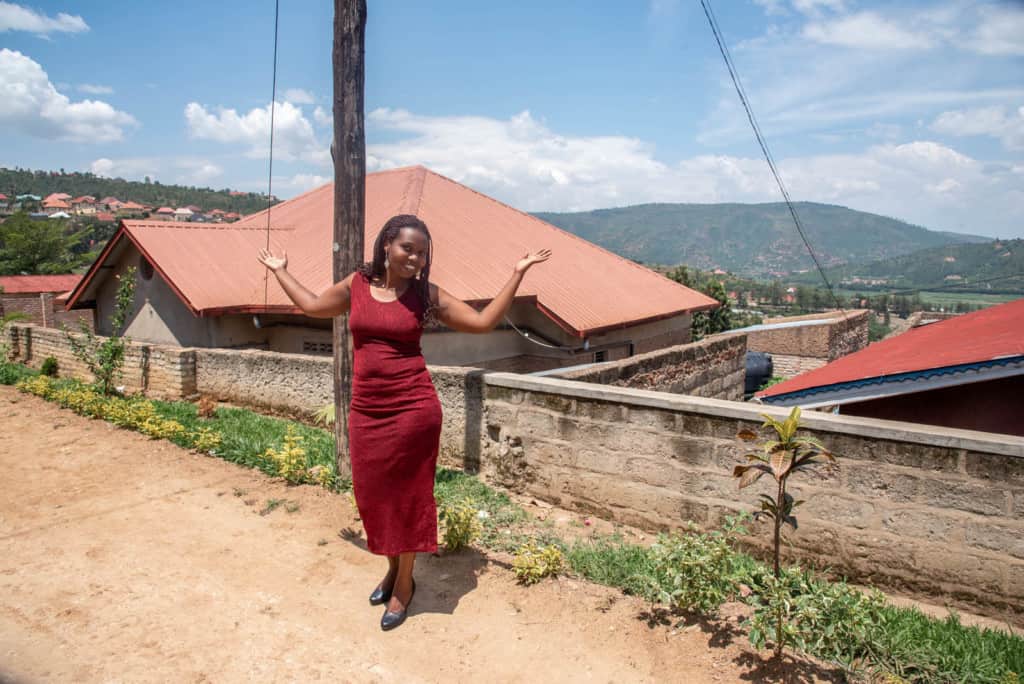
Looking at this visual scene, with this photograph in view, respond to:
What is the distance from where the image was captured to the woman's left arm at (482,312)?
3625 mm

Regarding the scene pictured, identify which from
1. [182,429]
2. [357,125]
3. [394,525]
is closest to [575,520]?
[394,525]

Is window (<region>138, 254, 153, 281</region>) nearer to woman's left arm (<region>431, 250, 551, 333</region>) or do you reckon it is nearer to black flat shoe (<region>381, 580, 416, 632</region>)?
woman's left arm (<region>431, 250, 551, 333</region>)

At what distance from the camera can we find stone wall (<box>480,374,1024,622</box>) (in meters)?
4.07

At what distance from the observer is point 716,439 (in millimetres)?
5082

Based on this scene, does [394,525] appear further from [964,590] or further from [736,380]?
[736,380]

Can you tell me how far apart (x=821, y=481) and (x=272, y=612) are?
12.2ft

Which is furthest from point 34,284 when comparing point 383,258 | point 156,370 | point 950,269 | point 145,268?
point 950,269

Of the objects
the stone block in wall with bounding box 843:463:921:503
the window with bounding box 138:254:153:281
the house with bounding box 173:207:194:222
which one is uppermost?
the house with bounding box 173:207:194:222

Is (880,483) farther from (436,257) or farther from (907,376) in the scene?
(436,257)

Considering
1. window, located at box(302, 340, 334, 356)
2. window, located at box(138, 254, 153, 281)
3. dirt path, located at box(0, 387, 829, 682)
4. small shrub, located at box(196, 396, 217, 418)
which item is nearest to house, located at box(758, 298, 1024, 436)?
dirt path, located at box(0, 387, 829, 682)

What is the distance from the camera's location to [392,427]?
11.6 feet

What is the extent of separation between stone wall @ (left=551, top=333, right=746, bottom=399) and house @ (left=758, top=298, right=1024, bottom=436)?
7.03 ft

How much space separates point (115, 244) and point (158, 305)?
5.95 ft

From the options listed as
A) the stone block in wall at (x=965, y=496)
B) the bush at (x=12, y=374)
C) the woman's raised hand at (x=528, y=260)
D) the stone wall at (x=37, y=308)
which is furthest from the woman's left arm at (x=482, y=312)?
the stone wall at (x=37, y=308)
